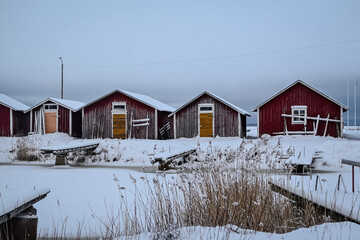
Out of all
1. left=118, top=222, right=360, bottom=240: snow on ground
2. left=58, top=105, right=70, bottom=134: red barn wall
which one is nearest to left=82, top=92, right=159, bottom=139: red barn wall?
left=58, top=105, right=70, bottom=134: red barn wall

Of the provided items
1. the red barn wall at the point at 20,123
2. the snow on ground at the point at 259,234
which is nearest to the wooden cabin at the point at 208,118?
the red barn wall at the point at 20,123

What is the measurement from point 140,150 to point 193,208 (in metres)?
11.6

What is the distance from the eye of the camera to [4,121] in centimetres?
2798

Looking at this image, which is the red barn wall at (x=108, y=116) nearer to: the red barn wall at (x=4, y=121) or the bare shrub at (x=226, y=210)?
the red barn wall at (x=4, y=121)

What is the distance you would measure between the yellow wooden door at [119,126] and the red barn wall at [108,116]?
30 centimetres

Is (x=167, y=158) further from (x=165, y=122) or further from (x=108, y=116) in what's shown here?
(x=165, y=122)

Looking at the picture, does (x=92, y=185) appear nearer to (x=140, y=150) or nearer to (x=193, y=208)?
(x=193, y=208)

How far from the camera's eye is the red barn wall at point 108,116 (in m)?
24.1

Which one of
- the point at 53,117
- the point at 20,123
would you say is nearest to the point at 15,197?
the point at 53,117

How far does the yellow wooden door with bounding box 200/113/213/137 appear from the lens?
23.3 meters

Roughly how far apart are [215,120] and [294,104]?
210 inches

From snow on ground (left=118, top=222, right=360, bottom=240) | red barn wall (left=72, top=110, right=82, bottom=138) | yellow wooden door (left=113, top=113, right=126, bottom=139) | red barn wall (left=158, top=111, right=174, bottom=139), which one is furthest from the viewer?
red barn wall (left=72, top=110, right=82, bottom=138)

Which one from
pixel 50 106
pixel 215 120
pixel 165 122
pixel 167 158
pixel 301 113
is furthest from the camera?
pixel 50 106

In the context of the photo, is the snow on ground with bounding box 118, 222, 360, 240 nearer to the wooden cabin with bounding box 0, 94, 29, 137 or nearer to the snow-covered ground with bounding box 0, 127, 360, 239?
the snow-covered ground with bounding box 0, 127, 360, 239
